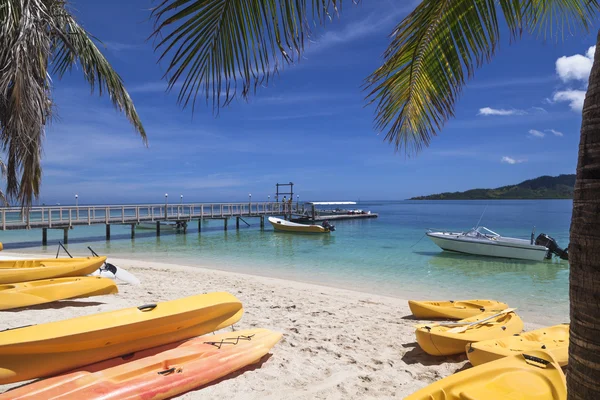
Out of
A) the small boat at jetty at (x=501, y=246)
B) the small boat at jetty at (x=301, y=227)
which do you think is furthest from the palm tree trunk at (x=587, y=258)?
the small boat at jetty at (x=301, y=227)

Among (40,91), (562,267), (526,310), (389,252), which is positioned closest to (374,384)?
(40,91)

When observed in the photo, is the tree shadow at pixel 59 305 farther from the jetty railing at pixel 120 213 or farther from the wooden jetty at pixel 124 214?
the jetty railing at pixel 120 213

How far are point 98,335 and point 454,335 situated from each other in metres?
4.19

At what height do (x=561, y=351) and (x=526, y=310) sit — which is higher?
(x=561, y=351)

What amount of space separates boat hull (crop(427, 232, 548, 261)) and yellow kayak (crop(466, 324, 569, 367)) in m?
12.2

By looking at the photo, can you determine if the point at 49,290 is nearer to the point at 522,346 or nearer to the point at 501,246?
the point at 522,346

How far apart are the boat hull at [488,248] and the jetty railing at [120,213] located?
1781cm

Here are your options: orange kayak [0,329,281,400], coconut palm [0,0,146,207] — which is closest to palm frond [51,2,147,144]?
coconut palm [0,0,146,207]

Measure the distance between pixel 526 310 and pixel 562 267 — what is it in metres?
7.84

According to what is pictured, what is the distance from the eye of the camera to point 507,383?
11.1 feet

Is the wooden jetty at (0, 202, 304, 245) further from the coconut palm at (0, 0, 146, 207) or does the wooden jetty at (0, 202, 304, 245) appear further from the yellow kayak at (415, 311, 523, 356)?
the yellow kayak at (415, 311, 523, 356)

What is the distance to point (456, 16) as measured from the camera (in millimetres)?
2564

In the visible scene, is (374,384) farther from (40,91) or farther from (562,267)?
(562,267)

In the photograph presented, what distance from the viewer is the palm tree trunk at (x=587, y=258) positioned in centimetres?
117
